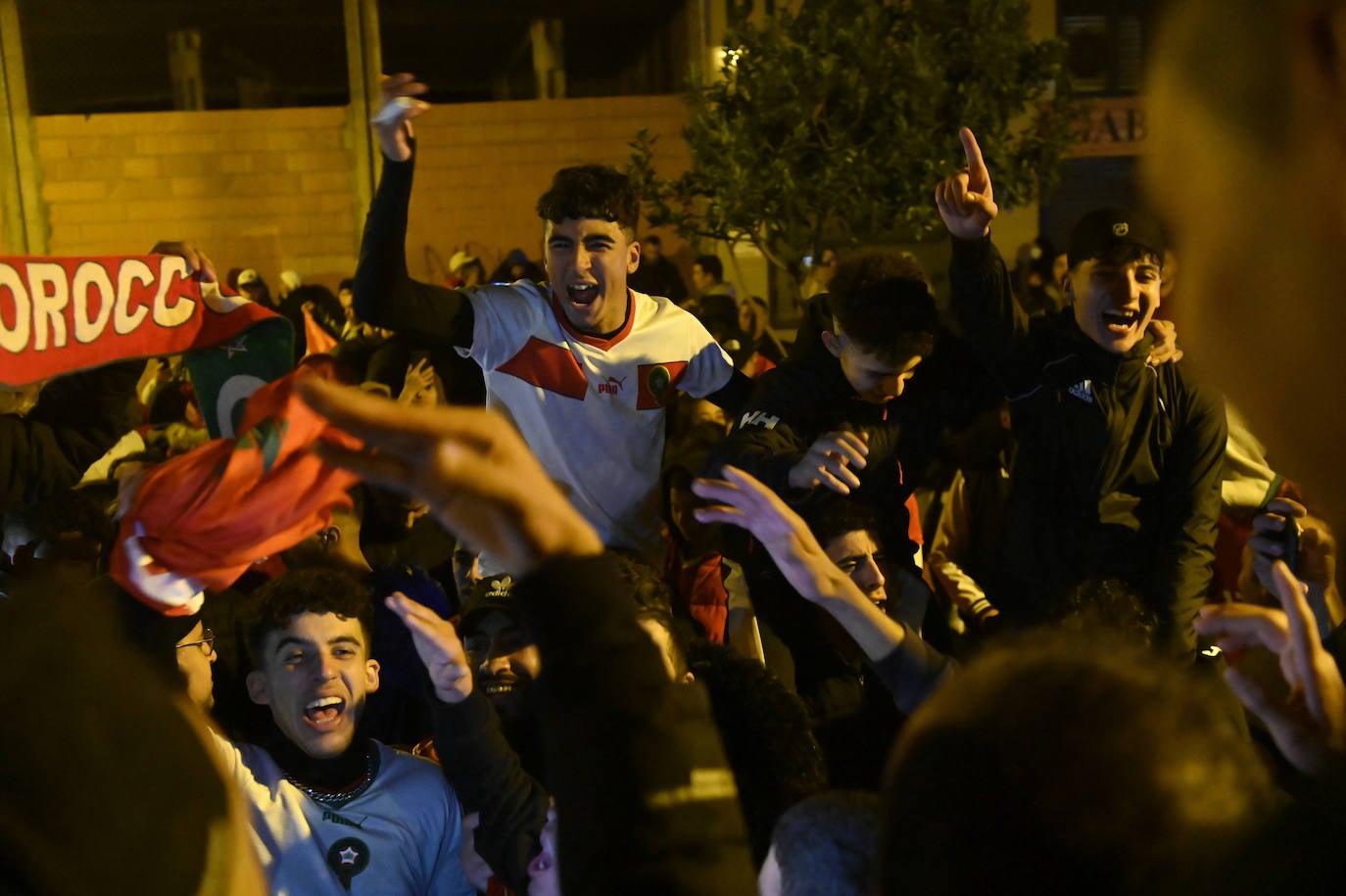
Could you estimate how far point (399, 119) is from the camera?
10.7ft

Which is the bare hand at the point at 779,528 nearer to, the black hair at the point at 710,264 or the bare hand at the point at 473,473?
the bare hand at the point at 473,473

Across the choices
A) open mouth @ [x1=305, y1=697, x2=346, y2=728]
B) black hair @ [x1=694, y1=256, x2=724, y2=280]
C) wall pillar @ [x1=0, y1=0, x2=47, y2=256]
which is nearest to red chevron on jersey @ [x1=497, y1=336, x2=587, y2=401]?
open mouth @ [x1=305, y1=697, x2=346, y2=728]

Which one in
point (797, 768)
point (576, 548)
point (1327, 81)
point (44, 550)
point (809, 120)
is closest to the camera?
point (1327, 81)

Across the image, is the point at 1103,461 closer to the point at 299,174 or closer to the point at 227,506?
the point at 227,506

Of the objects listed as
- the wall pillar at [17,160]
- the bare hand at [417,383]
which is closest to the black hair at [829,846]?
the bare hand at [417,383]

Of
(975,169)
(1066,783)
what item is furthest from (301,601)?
(1066,783)

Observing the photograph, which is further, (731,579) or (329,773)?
(731,579)

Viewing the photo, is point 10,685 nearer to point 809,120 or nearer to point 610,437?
point 610,437

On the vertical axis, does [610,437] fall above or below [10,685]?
below

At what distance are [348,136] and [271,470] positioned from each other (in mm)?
13072

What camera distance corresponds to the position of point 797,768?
2584 millimetres

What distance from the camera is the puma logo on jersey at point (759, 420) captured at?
3.60m

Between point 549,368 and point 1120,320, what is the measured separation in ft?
5.01

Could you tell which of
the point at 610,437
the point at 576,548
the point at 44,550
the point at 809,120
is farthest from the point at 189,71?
the point at 576,548
